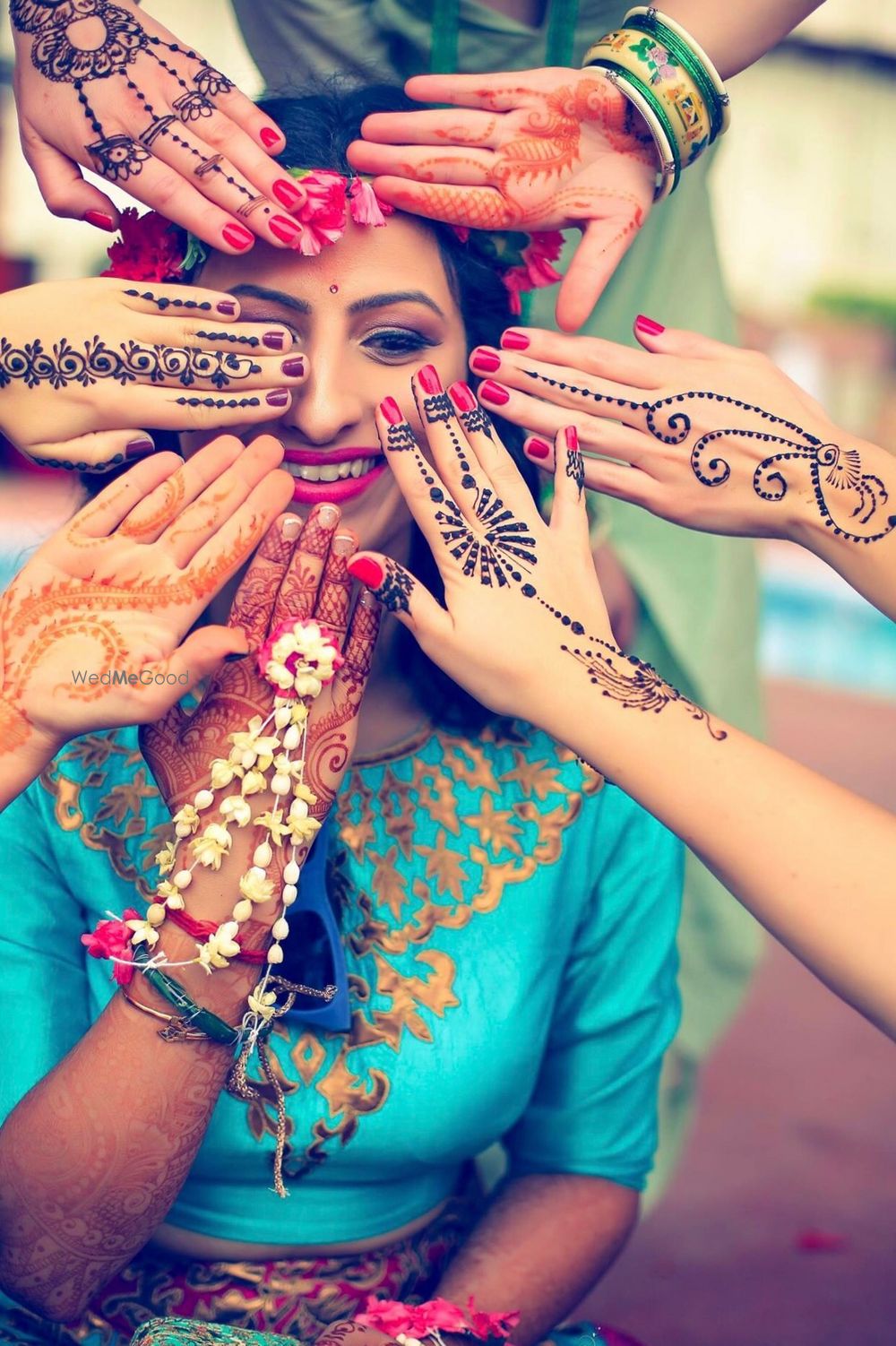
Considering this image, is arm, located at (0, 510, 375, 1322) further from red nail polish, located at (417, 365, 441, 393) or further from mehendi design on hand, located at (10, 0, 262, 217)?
mehendi design on hand, located at (10, 0, 262, 217)

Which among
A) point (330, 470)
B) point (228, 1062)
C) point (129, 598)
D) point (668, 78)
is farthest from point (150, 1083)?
point (668, 78)

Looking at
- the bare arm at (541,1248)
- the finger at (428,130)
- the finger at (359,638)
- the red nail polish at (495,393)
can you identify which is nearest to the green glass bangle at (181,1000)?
the finger at (359,638)

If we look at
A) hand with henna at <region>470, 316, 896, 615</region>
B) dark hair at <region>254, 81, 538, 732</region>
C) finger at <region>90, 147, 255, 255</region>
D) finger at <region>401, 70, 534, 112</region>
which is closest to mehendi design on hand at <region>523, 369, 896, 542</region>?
hand with henna at <region>470, 316, 896, 615</region>

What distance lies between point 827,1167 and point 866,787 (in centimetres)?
295

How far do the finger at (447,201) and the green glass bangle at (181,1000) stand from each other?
0.87 m

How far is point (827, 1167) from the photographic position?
3.39m

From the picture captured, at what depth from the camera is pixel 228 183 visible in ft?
5.00

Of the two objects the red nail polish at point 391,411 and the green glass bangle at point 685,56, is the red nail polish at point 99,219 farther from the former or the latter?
the green glass bangle at point 685,56

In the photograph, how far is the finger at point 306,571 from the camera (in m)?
1.45

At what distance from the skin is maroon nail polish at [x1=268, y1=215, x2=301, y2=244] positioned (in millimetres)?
64

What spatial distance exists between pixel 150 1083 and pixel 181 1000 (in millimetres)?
93

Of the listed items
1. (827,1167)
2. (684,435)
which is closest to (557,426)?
(684,435)

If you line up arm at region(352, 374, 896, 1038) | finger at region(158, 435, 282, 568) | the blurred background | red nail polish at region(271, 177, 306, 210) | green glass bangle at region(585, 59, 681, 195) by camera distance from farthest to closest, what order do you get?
1. the blurred background
2. green glass bangle at region(585, 59, 681, 195)
3. red nail polish at region(271, 177, 306, 210)
4. finger at region(158, 435, 282, 568)
5. arm at region(352, 374, 896, 1038)

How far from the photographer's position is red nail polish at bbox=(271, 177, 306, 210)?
153 centimetres
